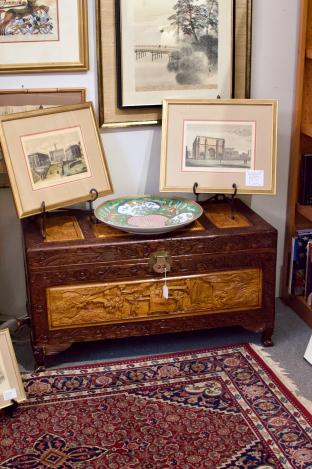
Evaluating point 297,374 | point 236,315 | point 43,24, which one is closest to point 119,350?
point 236,315

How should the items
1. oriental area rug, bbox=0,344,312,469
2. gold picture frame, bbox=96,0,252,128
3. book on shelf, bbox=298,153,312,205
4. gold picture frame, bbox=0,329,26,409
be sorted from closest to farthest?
oriental area rug, bbox=0,344,312,469 → gold picture frame, bbox=0,329,26,409 → gold picture frame, bbox=96,0,252,128 → book on shelf, bbox=298,153,312,205

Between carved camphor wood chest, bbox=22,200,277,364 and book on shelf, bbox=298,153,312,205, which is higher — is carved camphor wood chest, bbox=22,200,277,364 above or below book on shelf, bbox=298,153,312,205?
below

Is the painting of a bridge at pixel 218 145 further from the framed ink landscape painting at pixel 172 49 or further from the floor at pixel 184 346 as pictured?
the floor at pixel 184 346

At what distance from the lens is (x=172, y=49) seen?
298 centimetres

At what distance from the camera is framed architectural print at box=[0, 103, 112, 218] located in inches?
108

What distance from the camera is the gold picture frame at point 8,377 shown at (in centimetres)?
255

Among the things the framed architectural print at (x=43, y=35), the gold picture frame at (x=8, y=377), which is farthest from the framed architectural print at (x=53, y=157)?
the gold picture frame at (x=8, y=377)

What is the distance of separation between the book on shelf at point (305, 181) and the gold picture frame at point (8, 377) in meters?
1.44

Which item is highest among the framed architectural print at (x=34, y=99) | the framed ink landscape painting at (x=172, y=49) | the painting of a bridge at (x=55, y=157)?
the framed ink landscape painting at (x=172, y=49)

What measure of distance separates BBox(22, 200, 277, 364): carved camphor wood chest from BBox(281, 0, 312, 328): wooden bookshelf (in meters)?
0.37

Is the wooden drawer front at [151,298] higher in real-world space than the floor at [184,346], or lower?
higher

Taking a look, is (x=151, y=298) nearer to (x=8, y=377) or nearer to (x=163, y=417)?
(x=163, y=417)
